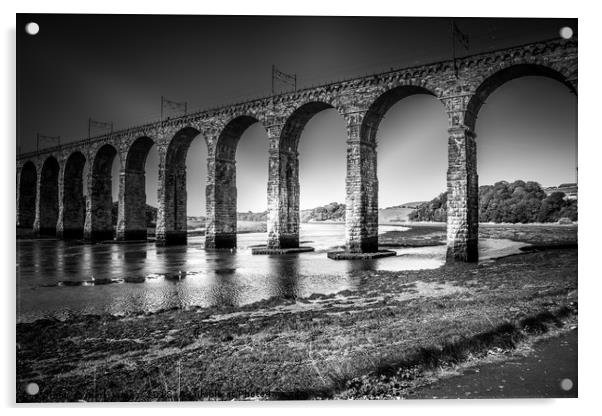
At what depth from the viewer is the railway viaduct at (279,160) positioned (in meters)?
14.2

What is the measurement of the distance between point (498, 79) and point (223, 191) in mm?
15335

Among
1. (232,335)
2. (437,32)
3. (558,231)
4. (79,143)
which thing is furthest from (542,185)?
(79,143)

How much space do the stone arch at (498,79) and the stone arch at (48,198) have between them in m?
24.7

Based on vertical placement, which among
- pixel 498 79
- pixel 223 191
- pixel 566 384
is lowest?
pixel 566 384

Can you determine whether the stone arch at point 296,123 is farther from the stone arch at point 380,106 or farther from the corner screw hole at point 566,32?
the corner screw hole at point 566,32

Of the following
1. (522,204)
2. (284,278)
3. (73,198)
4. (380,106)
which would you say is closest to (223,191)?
(380,106)

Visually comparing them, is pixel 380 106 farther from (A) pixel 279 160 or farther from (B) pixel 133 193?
(B) pixel 133 193

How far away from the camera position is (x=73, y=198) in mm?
31156

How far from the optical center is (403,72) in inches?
619

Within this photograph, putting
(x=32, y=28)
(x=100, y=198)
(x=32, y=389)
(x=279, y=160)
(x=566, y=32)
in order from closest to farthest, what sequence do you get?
(x=32, y=389), (x=32, y=28), (x=566, y=32), (x=279, y=160), (x=100, y=198)

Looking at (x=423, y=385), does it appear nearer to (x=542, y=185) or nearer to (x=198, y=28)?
(x=542, y=185)

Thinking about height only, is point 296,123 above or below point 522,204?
above

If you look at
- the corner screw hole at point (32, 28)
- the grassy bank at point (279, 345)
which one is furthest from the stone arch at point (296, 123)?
the corner screw hole at point (32, 28)

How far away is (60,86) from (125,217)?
2057 centimetres
